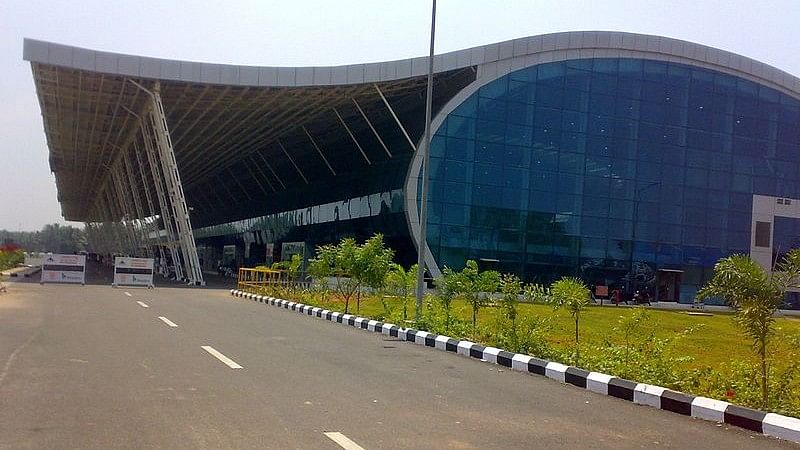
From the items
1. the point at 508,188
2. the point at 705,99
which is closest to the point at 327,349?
the point at 508,188

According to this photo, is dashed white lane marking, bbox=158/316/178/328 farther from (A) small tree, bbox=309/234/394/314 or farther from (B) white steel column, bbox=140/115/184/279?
(B) white steel column, bbox=140/115/184/279

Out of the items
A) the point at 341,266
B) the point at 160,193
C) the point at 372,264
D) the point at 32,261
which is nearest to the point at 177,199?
the point at 160,193

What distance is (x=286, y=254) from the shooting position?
5591 centimetres

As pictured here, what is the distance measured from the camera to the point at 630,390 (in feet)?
31.4

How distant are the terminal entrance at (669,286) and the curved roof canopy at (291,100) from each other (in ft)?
43.2

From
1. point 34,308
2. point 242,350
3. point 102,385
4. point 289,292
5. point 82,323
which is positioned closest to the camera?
point 102,385

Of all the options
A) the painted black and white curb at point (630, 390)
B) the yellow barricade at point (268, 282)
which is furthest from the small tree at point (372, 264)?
the yellow barricade at point (268, 282)

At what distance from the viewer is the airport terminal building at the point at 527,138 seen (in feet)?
122

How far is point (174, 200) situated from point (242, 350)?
29203 mm

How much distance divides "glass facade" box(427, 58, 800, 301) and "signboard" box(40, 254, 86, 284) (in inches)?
703

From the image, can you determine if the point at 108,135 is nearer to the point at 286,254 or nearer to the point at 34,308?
the point at 286,254

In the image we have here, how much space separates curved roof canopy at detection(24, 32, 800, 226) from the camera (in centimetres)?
3375

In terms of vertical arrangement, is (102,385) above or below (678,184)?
below

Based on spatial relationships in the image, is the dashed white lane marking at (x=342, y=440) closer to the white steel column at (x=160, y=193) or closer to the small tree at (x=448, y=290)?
the small tree at (x=448, y=290)
